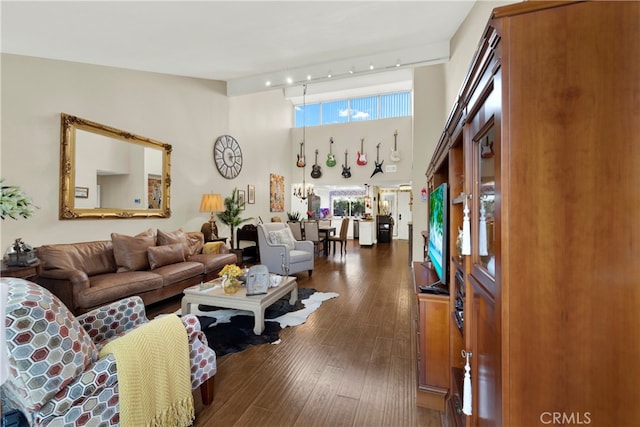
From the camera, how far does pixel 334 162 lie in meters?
8.73

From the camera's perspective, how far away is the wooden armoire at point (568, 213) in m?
0.64

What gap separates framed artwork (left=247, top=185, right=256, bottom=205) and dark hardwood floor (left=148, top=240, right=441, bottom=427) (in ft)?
12.3

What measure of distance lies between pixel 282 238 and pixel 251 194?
2381mm

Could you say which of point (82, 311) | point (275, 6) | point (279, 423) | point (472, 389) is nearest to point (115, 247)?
point (82, 311)

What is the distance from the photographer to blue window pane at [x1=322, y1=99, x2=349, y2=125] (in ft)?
29.2

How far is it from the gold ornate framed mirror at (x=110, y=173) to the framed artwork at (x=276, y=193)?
3409 mm

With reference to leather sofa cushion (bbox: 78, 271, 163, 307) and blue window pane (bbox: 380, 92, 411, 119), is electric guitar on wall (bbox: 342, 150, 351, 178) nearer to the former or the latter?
blue window pane (bbox: 380, 92, 411, 119)

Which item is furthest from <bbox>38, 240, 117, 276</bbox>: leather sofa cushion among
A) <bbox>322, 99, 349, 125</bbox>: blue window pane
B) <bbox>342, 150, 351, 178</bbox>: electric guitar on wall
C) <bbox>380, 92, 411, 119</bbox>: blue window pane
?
<bbox>380, 92, 411, 119</bbox>: blue window pane

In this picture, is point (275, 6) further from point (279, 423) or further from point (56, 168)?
point (279, 423)

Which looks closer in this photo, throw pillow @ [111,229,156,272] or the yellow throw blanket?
the yellow throw blanket

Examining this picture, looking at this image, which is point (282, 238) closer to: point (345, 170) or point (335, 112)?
point (345, 170)

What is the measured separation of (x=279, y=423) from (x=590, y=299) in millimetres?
1600

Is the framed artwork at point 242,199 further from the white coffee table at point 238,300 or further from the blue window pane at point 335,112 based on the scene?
the blue window pane at point 335,112

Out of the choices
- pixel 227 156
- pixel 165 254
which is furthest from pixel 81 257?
pixel 227 156
